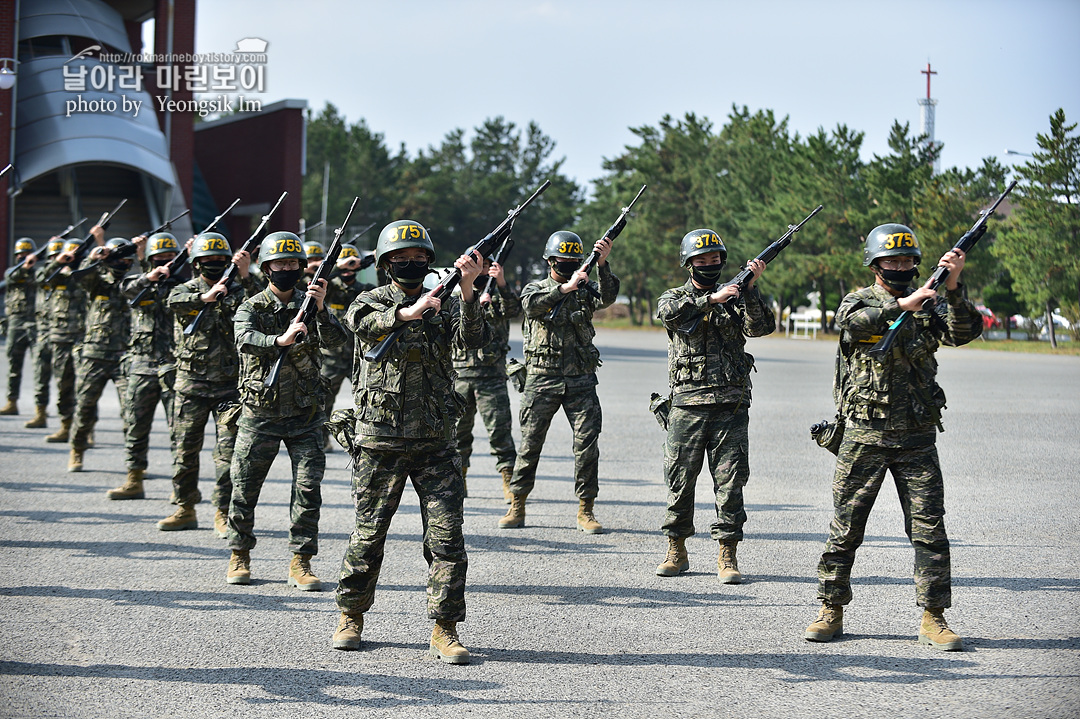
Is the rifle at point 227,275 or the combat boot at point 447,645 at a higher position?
the rifle at point 227,275

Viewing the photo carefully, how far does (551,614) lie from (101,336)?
283 inches

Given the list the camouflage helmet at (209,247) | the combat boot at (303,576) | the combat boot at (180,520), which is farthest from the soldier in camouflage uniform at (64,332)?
the combat boot at (303,576)

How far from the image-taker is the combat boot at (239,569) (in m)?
7.09

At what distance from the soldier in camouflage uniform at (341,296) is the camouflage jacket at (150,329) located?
5.86 ft

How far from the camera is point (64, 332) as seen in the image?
13227 mm

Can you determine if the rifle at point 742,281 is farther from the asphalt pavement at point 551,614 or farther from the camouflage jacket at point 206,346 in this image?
the camouflage jacket at point 206,346

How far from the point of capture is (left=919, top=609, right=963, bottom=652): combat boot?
579 cm

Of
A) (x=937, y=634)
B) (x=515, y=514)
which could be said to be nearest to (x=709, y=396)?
(x=937, y=634)

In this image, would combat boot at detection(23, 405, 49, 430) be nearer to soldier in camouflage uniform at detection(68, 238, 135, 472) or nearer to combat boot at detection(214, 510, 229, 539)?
soldier in camouflage uniform at detection(68, 238, 135, 472)

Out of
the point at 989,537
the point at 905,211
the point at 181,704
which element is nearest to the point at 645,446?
the point at 989,537

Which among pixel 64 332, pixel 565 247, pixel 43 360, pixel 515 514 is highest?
pixel 565 247

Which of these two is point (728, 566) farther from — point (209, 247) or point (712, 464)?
point (209, 247)

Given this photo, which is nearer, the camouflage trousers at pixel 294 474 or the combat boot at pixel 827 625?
the combat boot at pixel 827 625

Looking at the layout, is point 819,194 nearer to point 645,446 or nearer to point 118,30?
point 118,30
